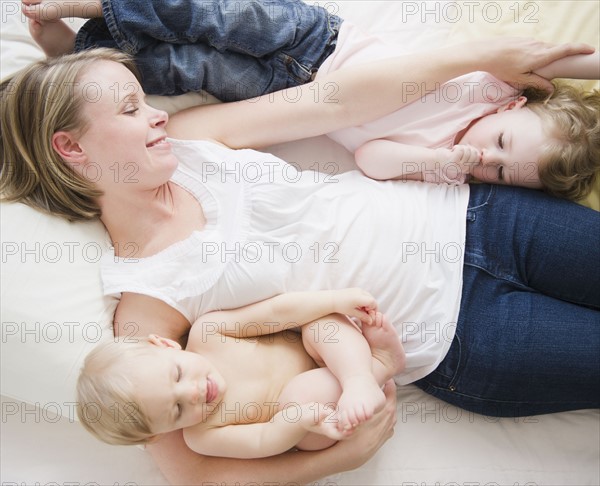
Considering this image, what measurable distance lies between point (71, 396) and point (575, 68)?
141cm

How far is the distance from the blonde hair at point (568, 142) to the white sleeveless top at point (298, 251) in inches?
8.6

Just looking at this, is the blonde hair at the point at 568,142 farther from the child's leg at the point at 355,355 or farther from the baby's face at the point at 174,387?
the baby's face at the point at 174,387

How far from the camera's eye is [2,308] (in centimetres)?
133

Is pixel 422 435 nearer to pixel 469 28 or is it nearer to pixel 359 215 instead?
pixel 359 215

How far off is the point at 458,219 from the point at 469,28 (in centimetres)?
59

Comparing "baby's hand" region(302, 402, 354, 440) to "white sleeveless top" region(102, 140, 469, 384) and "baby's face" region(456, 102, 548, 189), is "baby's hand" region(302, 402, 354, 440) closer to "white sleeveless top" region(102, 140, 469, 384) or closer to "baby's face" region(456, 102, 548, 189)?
"white sleeveless top" region(102, 140, 469, 384)

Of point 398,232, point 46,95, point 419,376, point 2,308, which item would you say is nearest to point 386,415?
point 419,376

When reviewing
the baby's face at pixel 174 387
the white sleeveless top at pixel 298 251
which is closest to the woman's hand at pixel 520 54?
the white sleeveless top at pixel 298 251

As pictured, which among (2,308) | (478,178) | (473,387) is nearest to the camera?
(2,308)

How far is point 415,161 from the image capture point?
1530 millimetres

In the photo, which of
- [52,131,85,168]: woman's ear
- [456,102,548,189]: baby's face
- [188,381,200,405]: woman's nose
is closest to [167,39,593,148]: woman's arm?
[456,102,548,189]: baby's face

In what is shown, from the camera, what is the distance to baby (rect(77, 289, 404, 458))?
1.21 metres

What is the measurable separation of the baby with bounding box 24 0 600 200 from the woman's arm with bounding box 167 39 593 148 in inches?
1.7

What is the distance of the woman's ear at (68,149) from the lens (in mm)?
1387
